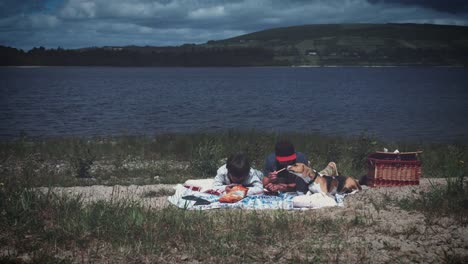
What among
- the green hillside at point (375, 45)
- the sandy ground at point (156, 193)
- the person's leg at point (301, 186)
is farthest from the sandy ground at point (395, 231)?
the green hillside at point (375, 45)

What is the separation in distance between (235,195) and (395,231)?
3.08 m

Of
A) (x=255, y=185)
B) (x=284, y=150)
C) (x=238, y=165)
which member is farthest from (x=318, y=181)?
(x=238, y=165)

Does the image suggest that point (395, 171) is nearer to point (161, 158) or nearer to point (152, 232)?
point (152, 232)

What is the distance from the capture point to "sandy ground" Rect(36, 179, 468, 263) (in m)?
6.36

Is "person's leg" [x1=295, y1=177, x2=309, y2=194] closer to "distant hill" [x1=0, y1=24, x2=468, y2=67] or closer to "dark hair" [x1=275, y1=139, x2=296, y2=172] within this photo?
"dark hair" [x1=275, y1=139, x2=296, y2=172]

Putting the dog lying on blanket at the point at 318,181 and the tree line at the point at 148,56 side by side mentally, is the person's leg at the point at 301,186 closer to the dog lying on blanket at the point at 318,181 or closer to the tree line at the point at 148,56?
the dog lying on blanket at the point at 318,181

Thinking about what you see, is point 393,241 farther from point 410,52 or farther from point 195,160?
point 410,52

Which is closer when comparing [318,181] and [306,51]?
[318,181]

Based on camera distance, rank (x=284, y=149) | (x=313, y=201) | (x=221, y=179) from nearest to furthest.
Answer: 1. (x=313, y=201)
2. (x=284, y=149)
3. (x=221, y=179)

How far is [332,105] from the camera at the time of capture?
43.3 meters

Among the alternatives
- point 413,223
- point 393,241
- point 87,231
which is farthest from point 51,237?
point 413,223

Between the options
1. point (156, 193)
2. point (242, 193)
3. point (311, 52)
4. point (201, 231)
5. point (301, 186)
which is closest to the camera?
point (201, 231)

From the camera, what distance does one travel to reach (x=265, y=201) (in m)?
9.11

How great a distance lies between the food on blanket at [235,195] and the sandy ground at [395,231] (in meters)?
1.06
